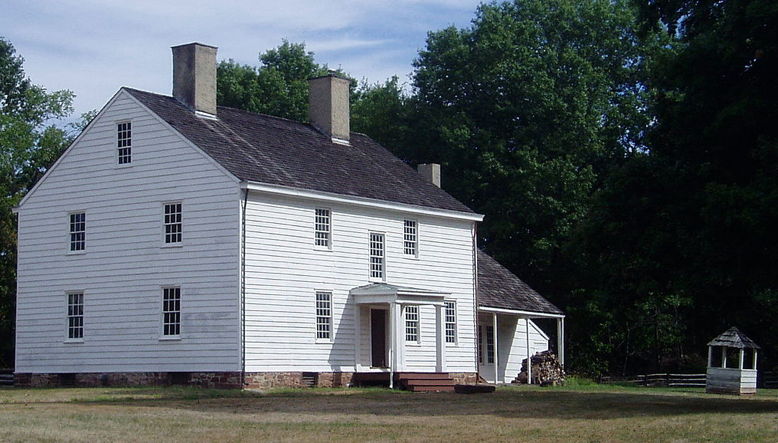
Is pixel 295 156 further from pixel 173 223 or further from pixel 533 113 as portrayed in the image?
pixel 533 113

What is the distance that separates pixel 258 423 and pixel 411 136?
138 ft

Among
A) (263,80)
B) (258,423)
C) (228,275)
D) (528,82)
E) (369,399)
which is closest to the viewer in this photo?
(258,423)

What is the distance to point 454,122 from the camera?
61.7 metres

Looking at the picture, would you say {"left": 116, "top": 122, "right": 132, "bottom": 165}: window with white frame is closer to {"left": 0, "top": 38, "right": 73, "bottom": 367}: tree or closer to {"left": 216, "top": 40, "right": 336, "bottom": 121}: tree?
{"left": 0, "top": 38, "right": 73, "bottom": 367}: tree

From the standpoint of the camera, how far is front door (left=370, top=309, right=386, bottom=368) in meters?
42.2

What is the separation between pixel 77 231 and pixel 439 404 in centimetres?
1553

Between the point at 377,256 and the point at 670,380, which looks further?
the point at 670,380

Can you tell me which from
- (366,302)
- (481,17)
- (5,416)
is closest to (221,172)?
(366,302)

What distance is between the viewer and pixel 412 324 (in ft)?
144

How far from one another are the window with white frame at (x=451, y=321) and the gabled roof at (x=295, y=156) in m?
3.59

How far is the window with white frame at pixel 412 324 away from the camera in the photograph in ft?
143

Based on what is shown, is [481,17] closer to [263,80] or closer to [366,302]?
[263,80]

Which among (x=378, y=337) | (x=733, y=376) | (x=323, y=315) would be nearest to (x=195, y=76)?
(x=323, y=315)

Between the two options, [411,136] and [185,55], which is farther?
[411,136]
